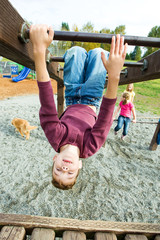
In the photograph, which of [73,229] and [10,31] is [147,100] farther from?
[10,31]

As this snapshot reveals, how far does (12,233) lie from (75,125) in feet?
2.99

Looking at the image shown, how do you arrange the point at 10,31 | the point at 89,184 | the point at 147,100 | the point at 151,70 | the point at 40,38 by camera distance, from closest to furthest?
the point at 10,31 < the point at 40,38 < the point at 151,70 < the point at 89,184 < the point at 147,100

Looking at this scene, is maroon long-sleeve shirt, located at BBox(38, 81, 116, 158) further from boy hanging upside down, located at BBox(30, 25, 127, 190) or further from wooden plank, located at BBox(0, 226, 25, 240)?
wooden plank, located at BBox(0, 226, 25, 240)

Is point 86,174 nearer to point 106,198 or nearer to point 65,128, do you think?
point 106,198

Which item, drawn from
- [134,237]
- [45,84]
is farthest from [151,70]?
[134,237]

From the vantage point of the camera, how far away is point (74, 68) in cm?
164

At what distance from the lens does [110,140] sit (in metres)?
3.79

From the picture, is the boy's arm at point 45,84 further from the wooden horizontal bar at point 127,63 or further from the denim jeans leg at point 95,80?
the wooden horizontal bar at point 127,63

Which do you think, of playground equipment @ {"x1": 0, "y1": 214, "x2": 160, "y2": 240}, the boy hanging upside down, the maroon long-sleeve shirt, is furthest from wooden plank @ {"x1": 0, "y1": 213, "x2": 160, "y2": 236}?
the maroon long-sleeve shirt

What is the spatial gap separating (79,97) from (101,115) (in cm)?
66

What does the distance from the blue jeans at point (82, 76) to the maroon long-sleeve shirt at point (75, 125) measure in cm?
17

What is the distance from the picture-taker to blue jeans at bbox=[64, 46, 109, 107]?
1540 millimetres

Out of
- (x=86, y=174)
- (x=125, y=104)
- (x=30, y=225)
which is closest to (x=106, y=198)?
(x=86, y=174)

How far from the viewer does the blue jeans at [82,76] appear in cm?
154
